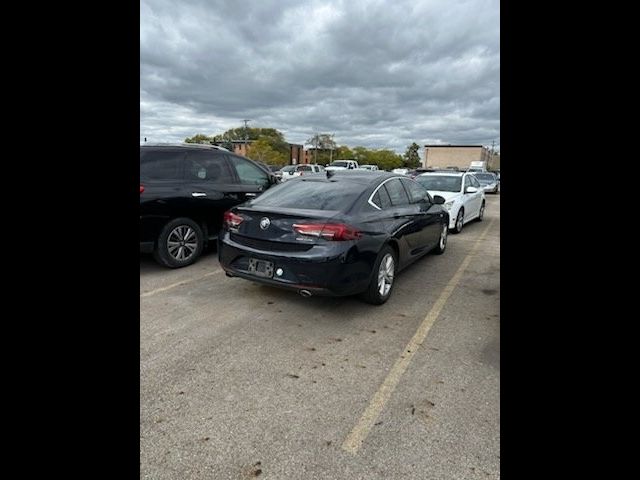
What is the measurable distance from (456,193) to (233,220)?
21.1 feet

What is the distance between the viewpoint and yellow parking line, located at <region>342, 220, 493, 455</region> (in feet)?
7.41

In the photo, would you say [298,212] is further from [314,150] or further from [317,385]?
[314,150]

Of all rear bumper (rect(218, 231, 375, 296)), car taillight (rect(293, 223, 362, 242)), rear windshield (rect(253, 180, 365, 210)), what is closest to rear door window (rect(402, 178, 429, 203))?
rear windshield (rect(253, 180, 365, 210))

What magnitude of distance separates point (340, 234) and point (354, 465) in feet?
6.58

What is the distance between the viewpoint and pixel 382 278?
422cm

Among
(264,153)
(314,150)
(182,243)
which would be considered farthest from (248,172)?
(314,150)

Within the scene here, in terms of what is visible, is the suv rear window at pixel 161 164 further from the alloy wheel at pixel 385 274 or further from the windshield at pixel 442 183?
the windshield at pixel 442 183

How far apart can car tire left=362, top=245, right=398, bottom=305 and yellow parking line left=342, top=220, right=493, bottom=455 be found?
516 millimetres

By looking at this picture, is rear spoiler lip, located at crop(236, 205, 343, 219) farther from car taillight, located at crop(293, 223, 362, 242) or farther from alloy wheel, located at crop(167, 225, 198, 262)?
alloy wheel, located at crop(167, 225, 198, 262)

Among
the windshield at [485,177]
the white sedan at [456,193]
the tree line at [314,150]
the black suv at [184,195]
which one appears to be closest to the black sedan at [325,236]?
the black suv at [184,195]

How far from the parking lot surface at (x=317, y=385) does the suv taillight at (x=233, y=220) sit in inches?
33.9
